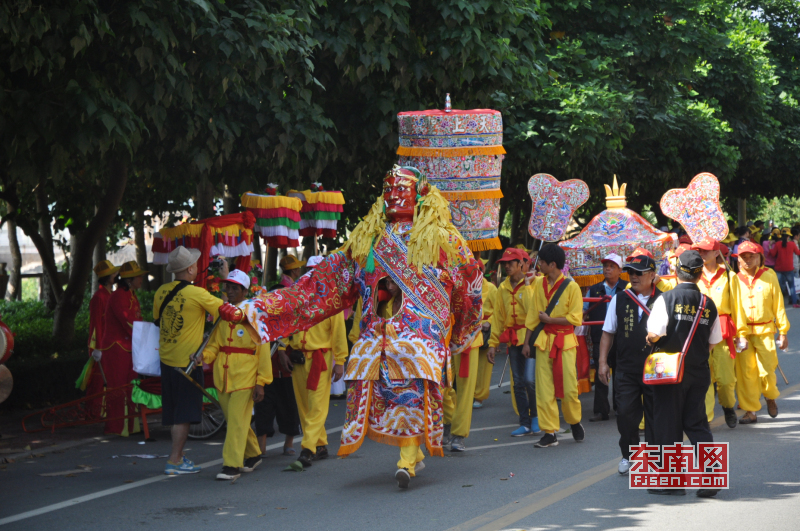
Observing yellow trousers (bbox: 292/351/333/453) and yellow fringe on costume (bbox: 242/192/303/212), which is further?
yellow fringe on costume (bbox: 242/192/303/212)

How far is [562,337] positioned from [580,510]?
2.41 metres

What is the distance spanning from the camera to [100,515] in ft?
20.0

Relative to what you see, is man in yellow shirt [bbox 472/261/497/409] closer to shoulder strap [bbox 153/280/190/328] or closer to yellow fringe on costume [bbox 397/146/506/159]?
yellow fringe on costume [bbox 397/146/506/159]

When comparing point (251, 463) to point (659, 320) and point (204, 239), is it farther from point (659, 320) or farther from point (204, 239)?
point (659, 320)

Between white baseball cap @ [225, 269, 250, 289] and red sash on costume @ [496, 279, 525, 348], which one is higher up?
white baseball cap @ [225, 269, 250, 289]

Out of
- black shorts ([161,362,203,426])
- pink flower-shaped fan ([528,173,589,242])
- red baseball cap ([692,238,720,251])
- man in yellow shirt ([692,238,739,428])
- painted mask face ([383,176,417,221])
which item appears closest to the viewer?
painted mask face ([383,176,417,221])

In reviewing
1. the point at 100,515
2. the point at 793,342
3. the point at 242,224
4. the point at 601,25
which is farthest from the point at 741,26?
the point at 100,515

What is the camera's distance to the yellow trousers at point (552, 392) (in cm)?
788

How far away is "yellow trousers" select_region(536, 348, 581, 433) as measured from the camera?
7875 mm

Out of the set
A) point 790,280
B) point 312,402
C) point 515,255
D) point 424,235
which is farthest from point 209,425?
point 790,280

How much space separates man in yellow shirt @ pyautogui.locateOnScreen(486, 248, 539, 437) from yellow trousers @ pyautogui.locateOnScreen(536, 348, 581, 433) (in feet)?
1.55

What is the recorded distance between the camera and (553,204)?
10156 mm

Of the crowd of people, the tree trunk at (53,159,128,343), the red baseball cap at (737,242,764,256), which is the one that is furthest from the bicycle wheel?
the red baseball cap at (737,242,764,256)

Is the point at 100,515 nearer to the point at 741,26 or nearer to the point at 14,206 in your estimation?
the point at 14,206
